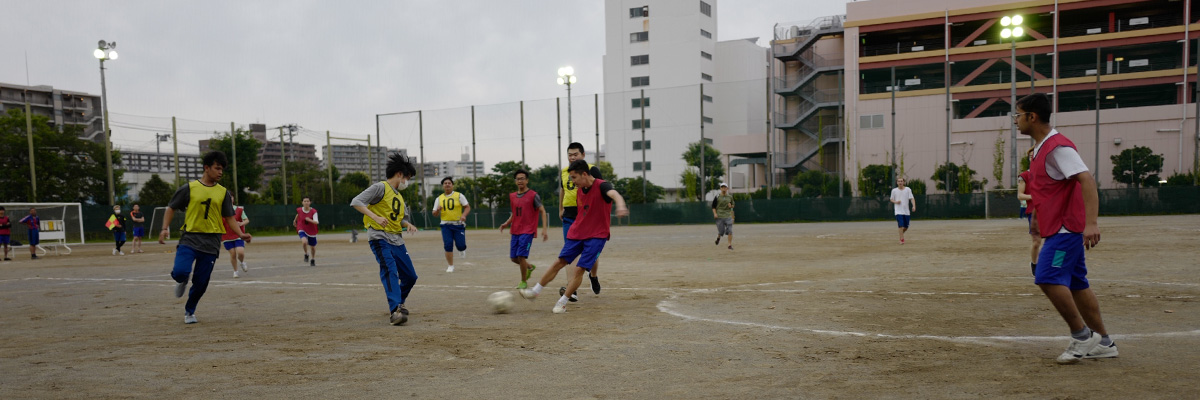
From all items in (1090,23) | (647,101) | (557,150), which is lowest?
(557,150)

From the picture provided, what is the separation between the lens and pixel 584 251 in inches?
335

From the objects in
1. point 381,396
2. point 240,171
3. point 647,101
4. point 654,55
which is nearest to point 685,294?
point 381,396

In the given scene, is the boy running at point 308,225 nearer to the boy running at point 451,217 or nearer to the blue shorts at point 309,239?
the blue shorts at point 309,239

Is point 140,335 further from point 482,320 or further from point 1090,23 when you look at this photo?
point 1090,23

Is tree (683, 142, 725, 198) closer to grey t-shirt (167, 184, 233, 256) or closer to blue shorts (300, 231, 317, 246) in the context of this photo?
blue shorts (300, 231, 317, 246)

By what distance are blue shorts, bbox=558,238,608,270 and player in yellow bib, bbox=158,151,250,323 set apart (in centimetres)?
394

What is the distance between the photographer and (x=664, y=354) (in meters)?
5.71

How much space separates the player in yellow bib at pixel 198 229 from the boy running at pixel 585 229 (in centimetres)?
368

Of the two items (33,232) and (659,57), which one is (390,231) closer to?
(33,232)

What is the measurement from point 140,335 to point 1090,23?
6147 centimetres

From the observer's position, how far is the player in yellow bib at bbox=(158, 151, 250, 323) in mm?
8227

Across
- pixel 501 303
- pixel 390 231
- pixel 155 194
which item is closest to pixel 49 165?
pixel 155 194

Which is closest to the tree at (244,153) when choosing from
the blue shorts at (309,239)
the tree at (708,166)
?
the tree at (708,166)

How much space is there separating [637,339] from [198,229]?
5393 mm
